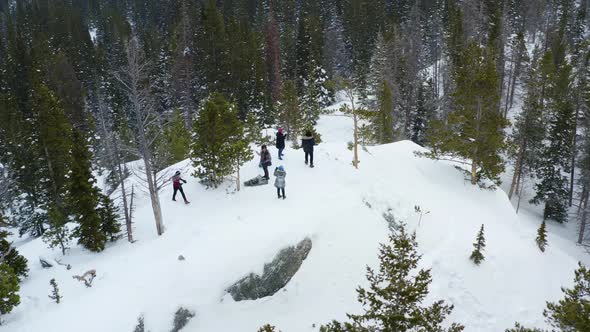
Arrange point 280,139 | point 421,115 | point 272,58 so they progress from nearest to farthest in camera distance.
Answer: point 280,139, point 421,115, point 272,58

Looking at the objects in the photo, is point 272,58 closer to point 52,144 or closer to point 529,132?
point 52,144

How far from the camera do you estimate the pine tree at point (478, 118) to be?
71.9 ft

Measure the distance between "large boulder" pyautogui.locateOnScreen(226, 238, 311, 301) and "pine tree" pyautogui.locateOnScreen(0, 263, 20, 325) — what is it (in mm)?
7243

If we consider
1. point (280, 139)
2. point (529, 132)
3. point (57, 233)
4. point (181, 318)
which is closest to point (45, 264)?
point (57, 233)

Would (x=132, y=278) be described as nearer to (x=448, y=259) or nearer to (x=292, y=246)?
(x=292, y=246)

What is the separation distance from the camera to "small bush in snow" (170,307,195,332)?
522 inches

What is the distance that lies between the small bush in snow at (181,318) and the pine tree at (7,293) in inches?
217

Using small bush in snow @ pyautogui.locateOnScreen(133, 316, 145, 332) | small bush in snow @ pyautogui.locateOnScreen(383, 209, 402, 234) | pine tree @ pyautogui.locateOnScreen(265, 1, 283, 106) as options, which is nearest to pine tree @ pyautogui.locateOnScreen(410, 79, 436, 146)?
pine tree @ pyautogui.locateOnScreen(265, 1, 283, 106)

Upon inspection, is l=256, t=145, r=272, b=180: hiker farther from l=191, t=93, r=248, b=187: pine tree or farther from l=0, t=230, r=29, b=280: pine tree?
l=0, t=230, r=29, b=280: pine tree

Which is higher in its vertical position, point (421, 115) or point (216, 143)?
point (216, 143)

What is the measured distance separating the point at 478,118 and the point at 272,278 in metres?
15.5

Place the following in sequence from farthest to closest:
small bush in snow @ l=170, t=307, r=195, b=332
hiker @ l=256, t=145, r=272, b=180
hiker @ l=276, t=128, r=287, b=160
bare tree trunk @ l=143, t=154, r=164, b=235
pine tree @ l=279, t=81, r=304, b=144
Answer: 1. pine tree @ l=279, t=81, r=304, b=144
2. hiker @ l=276, t=128, r=287, b=160
3. hiker @ l=256, t=145, r=272, b=180
4. bare tree trunk @ l=143, t=154, r=164, b=235
5. small bush in snow @ l=170, t=307, r=195, b=332

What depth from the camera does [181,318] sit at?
13375mm

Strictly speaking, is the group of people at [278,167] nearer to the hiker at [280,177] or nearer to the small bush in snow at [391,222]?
the hiker at [280,177]
